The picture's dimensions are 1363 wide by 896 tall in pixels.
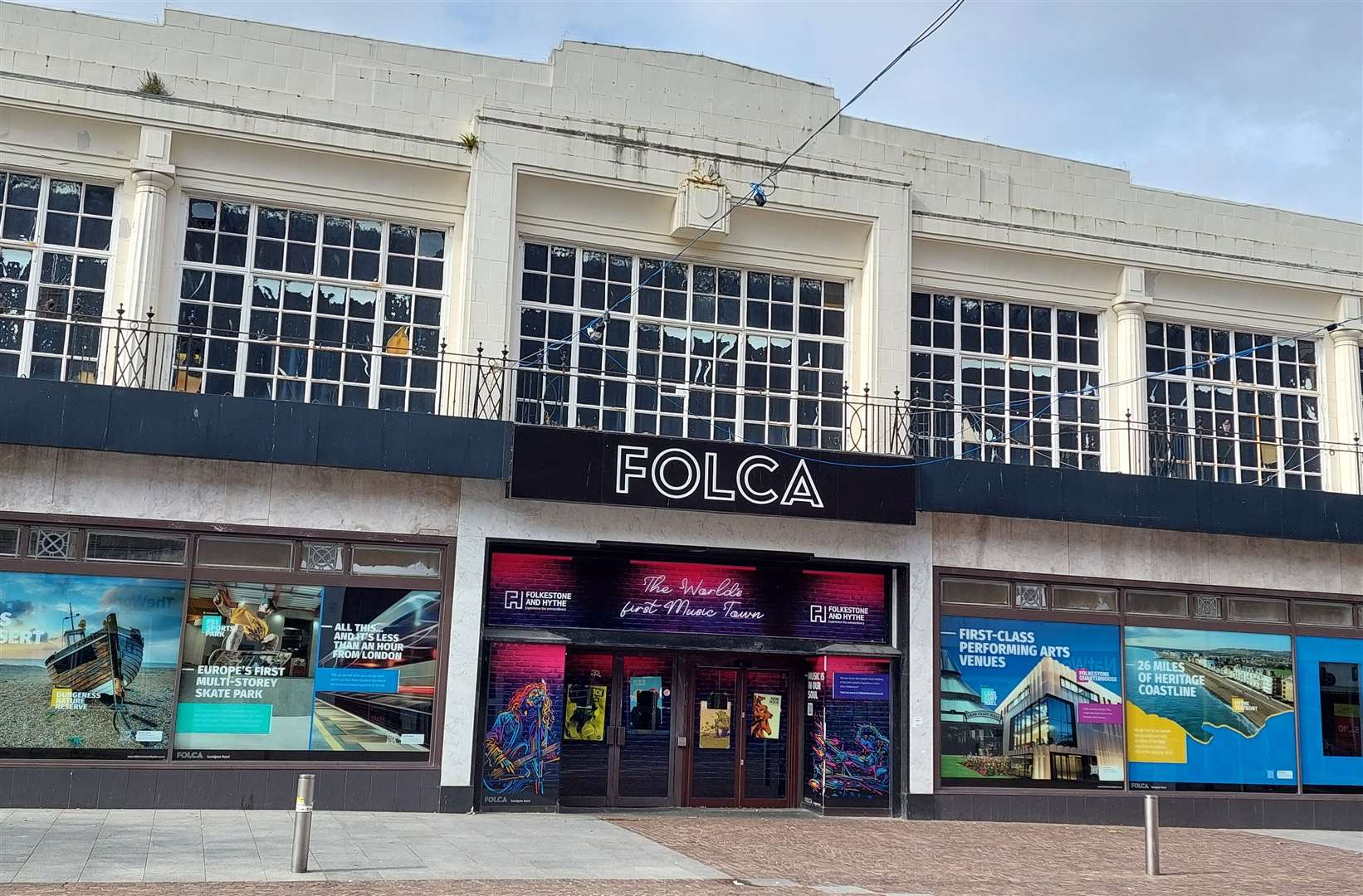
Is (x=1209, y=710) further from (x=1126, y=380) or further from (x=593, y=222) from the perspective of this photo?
(x=593, y=222)

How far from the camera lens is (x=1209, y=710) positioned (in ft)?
58.4

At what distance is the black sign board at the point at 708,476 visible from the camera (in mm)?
15047

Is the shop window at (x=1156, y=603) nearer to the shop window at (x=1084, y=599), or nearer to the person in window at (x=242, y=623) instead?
the shop window at (x=1084, y=599)

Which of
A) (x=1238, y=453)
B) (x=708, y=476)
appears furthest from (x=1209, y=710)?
(x=708, y=476)

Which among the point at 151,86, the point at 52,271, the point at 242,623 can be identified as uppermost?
the point at 151,86

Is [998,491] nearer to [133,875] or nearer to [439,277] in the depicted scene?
[439,277]

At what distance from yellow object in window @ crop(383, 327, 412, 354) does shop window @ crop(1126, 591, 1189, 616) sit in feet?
34.6

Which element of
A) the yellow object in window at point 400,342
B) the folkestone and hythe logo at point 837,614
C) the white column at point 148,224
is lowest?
the folkestone and hythe logo at point 837,614

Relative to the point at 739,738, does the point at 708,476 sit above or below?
above

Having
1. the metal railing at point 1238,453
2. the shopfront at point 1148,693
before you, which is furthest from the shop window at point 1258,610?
the metal railing at point 1238,453

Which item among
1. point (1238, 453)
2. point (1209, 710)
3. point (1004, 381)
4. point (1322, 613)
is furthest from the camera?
point (1238, 453)

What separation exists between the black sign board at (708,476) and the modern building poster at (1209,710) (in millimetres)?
4466

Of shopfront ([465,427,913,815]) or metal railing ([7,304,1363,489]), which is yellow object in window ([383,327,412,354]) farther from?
shopfront ([465,427,913,815])

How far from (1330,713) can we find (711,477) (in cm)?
1015
